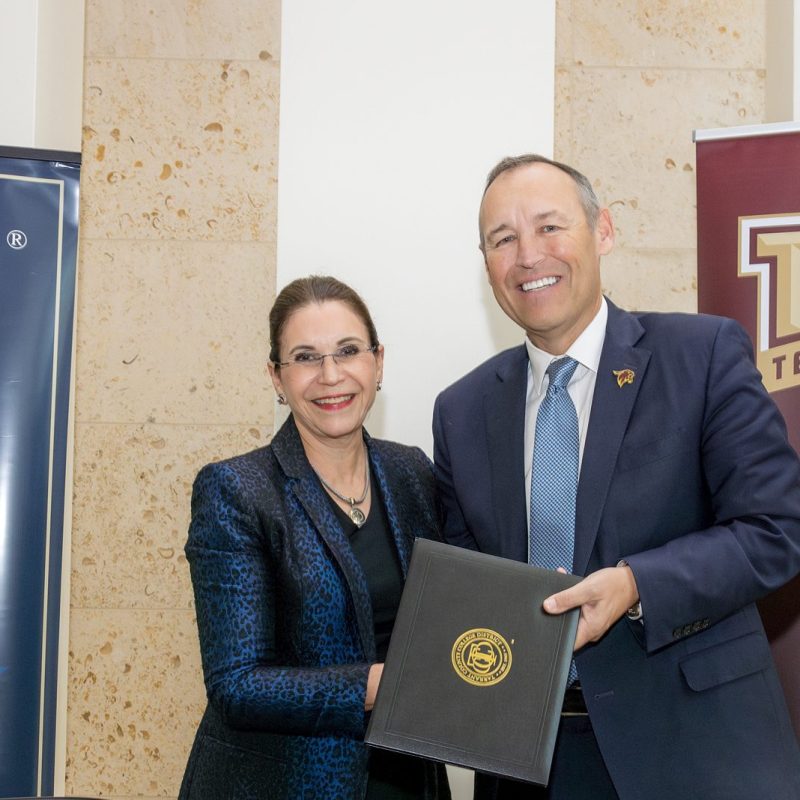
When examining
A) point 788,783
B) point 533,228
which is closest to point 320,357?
point 533,228

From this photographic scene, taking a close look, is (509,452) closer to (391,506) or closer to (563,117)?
(391,506)

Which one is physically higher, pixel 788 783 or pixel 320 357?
pixel 320 357

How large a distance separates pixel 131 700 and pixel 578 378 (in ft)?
8.45

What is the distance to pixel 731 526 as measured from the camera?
188cm

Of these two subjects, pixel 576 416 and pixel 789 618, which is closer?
pixel 576 416

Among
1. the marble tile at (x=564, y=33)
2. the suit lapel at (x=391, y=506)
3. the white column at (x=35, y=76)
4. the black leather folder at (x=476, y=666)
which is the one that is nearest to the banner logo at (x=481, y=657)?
the black leather folder at (x=476, y=666)

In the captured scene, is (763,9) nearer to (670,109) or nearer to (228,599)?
(670,109)

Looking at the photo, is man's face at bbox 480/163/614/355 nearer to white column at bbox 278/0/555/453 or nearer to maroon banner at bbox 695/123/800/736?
maroon banner at bbox 695/123/800/736

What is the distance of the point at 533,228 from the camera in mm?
2201

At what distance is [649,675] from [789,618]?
128 cm

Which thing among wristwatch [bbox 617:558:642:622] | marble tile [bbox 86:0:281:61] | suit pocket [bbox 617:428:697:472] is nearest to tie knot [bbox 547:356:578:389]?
suit pocket [bbox 617:428:697:472]

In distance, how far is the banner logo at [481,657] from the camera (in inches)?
68.0

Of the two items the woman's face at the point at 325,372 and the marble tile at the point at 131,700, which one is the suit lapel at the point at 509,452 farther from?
the marble tile at the point at 131,700

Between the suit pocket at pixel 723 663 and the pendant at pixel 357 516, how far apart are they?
830 millimetres
